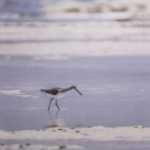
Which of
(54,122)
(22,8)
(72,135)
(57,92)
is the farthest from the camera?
(22,8)

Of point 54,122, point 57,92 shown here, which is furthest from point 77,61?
point 54,122

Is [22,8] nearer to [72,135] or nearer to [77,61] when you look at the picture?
[77,61]

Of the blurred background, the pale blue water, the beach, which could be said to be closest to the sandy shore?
the beach

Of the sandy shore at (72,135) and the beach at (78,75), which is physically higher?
the beach at (78,75)

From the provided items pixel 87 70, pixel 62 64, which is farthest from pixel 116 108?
pixel 62 64

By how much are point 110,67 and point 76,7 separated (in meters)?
1.05

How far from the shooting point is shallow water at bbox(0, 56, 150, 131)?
3.45m

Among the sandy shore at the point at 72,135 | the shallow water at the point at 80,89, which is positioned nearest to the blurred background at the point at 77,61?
the shallow water at the point at 80,89

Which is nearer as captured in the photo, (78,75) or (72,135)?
(72,135)

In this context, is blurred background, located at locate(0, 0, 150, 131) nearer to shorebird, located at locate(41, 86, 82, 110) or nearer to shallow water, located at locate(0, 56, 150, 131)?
shallow water, located at locate(0, 56, 150, 131)

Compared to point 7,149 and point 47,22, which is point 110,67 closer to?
point 47,22

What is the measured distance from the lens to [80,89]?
391 centimetres

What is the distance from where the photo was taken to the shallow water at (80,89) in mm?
3447

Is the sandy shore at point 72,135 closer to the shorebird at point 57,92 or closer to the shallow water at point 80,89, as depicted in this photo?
the shallow water at point 80,89
